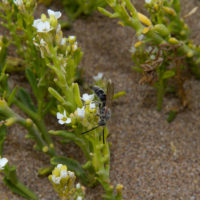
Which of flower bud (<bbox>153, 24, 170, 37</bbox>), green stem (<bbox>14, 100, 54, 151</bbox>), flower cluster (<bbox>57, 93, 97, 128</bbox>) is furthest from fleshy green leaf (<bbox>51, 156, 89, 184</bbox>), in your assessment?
flower bud (<bbox>153, 24, 170, 37</bbox>)

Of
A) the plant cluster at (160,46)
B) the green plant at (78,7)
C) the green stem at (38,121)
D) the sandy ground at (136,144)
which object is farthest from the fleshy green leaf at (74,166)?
the green plant at (78,7)

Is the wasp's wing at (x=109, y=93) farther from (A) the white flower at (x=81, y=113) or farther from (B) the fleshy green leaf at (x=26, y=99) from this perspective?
(B) the fleshy green leaf at (x=26, y=99)

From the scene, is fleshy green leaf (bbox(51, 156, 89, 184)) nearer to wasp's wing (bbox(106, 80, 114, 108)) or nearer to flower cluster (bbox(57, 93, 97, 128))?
flower cluster (bbox(57, 93, 97, 128))

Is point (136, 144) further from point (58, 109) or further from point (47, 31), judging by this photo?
point (47, 31)

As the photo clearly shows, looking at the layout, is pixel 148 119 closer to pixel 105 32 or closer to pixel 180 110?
pixel 180 110

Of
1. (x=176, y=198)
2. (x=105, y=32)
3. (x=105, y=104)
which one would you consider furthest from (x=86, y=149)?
(x=105, y=32)
